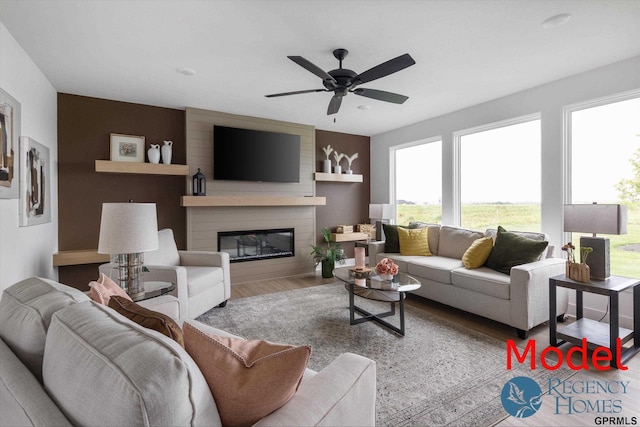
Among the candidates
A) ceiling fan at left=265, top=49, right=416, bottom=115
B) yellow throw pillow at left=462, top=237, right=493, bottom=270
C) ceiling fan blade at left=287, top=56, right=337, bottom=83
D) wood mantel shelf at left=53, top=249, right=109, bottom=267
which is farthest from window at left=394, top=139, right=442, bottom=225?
wood mantel shelf at left=53, top=249, right=109, bottom=267

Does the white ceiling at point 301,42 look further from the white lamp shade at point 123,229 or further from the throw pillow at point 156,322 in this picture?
the throw pillow at point 156,322

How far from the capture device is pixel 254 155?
4.85m

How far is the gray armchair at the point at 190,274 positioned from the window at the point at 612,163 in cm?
388

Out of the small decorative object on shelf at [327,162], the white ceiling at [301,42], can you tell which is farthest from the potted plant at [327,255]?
the white ceiling at [301,42]

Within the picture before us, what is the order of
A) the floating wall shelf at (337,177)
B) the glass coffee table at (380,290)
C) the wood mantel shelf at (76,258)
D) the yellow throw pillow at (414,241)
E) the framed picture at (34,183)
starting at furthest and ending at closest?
the floating wall shelf at (337,177)
the yellow throw pillow at (414,241)
the wood mantel shelf at (76,258)
the glass coffee table at (380,290)
the framed picture at (34,183)

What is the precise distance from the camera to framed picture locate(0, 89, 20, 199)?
2283 millimetres

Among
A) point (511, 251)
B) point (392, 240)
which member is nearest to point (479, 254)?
point (511, 251)

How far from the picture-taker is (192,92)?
12.7ft

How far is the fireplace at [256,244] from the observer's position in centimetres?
479

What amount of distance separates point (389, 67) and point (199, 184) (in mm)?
3034

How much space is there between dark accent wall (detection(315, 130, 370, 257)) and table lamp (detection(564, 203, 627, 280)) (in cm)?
372

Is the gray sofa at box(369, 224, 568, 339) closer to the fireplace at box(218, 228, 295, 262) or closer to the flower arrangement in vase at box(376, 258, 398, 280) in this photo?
the flower arrangement in vase at box(376, 258, 398, 280)

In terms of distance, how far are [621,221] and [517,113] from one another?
77.4 inches

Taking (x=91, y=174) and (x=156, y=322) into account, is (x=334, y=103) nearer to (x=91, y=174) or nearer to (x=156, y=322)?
(x=156, y=322)
